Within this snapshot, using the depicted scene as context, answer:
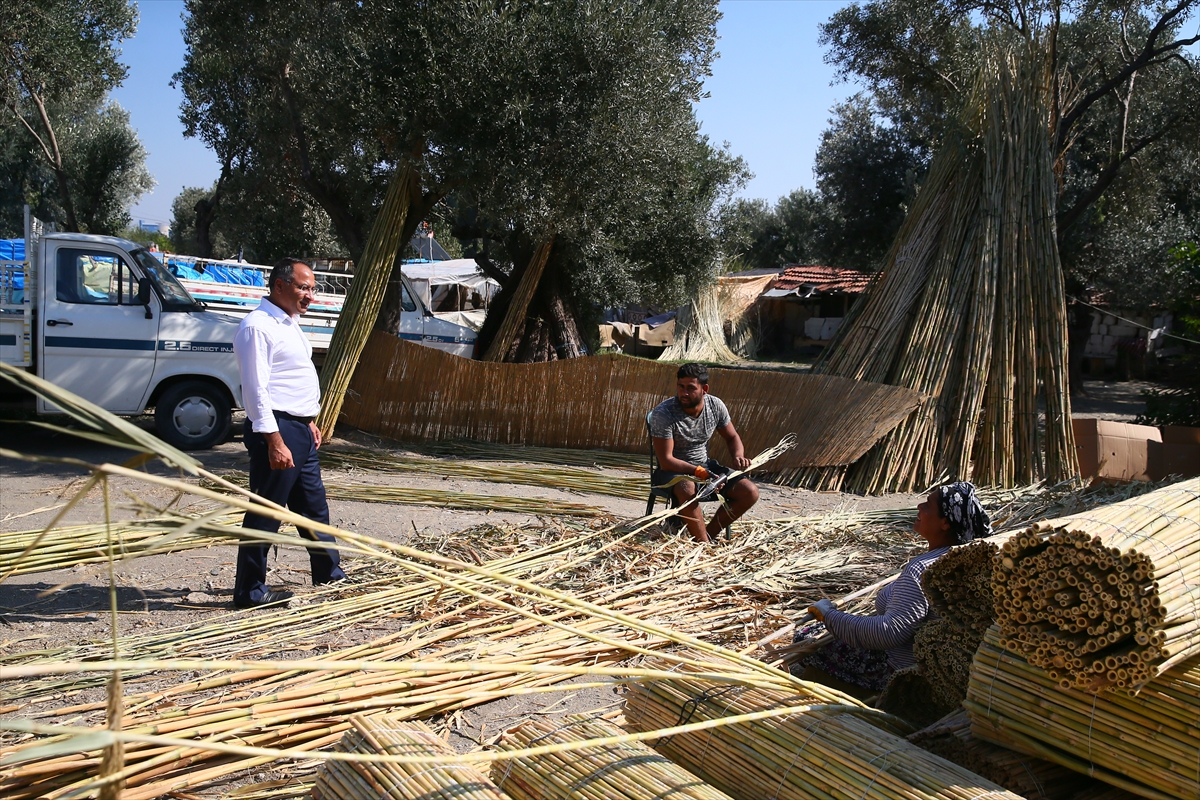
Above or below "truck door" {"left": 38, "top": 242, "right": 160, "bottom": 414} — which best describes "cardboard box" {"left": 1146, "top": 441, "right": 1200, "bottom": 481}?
below

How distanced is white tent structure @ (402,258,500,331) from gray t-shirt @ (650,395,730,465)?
1480 cm

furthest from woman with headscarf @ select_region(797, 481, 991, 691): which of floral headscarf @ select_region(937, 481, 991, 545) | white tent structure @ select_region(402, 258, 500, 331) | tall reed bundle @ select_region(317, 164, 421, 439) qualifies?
Answer: white tent structure @ select_region(402, 258, 500, 331)

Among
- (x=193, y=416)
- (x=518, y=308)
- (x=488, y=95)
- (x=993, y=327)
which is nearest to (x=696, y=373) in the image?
(x=993, y=327)

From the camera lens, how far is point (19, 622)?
4.18m

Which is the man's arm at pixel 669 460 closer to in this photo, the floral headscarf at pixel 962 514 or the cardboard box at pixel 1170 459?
the floral headscarf at pixel 962 514

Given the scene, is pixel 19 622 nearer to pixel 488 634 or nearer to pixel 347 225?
pixel 488 634

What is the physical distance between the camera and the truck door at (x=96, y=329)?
851cm

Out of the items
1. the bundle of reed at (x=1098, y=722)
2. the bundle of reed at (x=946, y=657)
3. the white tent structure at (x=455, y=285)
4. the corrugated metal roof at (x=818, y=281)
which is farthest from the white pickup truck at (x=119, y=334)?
the corrugated metal roof at (x=818, y=281)

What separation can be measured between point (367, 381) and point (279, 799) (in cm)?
827

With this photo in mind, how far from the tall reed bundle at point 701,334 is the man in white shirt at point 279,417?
1872cm

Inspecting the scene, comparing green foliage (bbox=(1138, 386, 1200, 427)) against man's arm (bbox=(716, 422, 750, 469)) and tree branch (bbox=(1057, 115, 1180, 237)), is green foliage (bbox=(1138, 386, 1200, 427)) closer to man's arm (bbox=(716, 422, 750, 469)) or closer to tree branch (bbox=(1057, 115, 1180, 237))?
tree branch (bbox=(1057, 115, 1180, 237))

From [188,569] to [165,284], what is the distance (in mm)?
5027

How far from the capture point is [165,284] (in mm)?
9133

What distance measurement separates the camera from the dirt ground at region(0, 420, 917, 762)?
11.7 ft
